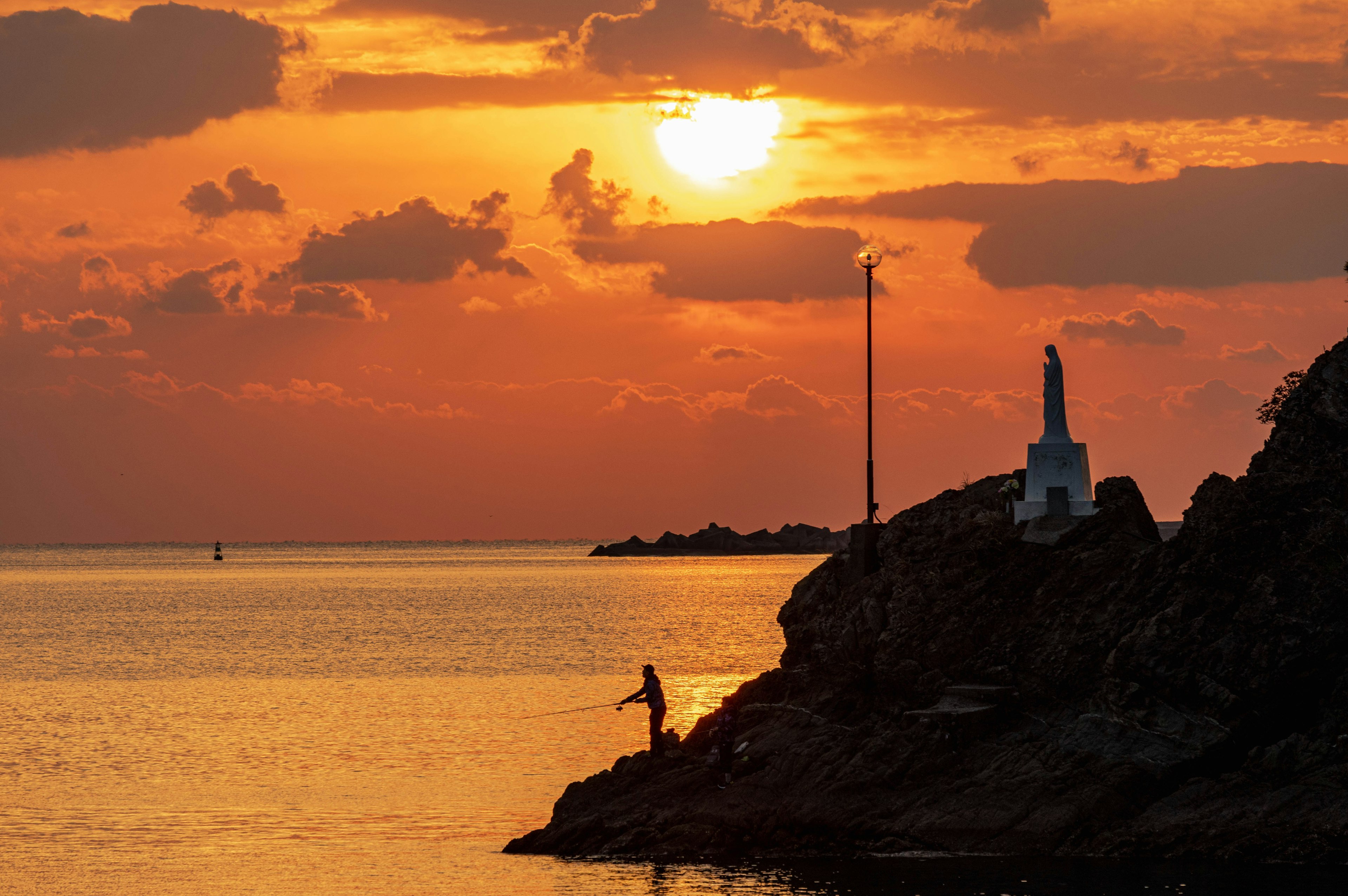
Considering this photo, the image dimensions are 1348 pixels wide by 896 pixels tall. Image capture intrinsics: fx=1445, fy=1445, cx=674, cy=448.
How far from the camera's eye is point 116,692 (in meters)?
63.0

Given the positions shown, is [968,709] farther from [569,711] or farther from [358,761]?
[569,711]

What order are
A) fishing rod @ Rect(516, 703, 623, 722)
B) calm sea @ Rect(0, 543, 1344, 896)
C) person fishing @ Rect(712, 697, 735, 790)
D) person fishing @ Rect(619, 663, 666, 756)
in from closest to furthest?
calm sea @ Rect(0, 543, 1344, 896), person fishing @ Rect(712, 697, 735, 790), person fishing @ Rect(619, 663, 666, 756), fishing rod @ Rect(516, 703, 623, 722)

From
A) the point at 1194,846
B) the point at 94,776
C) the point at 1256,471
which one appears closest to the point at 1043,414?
the point at 1256,471

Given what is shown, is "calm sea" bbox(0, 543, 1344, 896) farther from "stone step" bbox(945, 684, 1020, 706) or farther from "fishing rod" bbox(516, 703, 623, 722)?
"stone step" bbox(945, 684, 1020, 706)

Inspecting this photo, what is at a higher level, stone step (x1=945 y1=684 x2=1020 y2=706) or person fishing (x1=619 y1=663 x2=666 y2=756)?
stone step (x1=945 y1=684 x2=1020 y2=706)

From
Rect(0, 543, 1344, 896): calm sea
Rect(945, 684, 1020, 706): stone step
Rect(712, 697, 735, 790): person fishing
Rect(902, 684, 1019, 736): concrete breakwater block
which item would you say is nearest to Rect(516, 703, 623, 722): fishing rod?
Rect(0, 543, 1344, 896): calm sea

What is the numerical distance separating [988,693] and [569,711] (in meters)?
25.1

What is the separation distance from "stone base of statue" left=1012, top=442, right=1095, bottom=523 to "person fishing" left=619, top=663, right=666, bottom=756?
9.36 m

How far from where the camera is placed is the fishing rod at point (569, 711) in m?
51.9

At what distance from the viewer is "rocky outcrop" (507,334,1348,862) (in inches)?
1099

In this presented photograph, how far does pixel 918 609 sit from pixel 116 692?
42.7m

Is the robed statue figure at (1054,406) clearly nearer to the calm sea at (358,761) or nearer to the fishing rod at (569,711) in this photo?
the calm sea at (358,761)

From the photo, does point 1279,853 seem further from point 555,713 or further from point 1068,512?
point 555,713

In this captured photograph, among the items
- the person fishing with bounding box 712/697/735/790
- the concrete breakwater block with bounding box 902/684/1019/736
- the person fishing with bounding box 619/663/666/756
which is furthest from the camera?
the person fishing with bounding box 619/663/666/756
